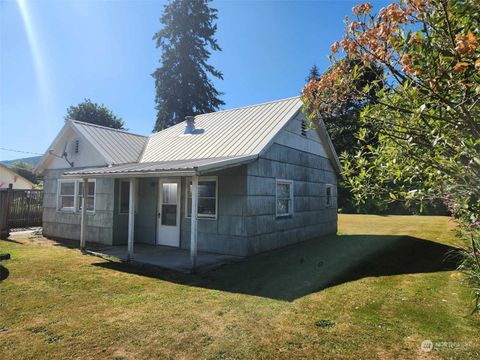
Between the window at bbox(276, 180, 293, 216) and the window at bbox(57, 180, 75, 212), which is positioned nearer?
the window at bbox(276, 180, 293, 216)

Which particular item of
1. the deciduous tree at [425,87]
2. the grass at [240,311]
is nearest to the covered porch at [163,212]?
the grass at [240,311]

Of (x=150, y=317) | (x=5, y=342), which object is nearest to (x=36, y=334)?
(x=5, y=342)

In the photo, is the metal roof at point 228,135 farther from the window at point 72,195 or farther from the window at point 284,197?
the window at point 72,195

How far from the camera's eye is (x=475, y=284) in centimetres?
503

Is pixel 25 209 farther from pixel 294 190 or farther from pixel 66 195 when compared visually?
pixel 294 190

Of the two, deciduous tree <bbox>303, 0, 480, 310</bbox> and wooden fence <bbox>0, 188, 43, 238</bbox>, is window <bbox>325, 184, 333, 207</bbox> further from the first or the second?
wooden fence <bbox>0, 188, 43, 238</bbox>

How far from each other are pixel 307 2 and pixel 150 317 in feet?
23.4

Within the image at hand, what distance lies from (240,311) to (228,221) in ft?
14.9

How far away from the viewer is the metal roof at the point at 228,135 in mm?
10422

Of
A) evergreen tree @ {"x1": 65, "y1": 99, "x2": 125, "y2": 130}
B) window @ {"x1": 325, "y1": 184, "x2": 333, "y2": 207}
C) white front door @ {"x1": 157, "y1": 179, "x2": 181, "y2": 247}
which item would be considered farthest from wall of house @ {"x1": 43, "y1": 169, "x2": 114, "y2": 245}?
evergreen tree @ {"x1": 65, "y1": 99, "x2": 125, "y2": 130}

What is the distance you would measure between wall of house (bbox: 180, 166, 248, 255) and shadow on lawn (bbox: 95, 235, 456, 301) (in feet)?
2.55

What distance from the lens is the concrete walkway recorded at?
813 cm

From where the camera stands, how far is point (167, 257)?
9.21 m

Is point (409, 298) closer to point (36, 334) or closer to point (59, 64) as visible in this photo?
point (36, 334)
